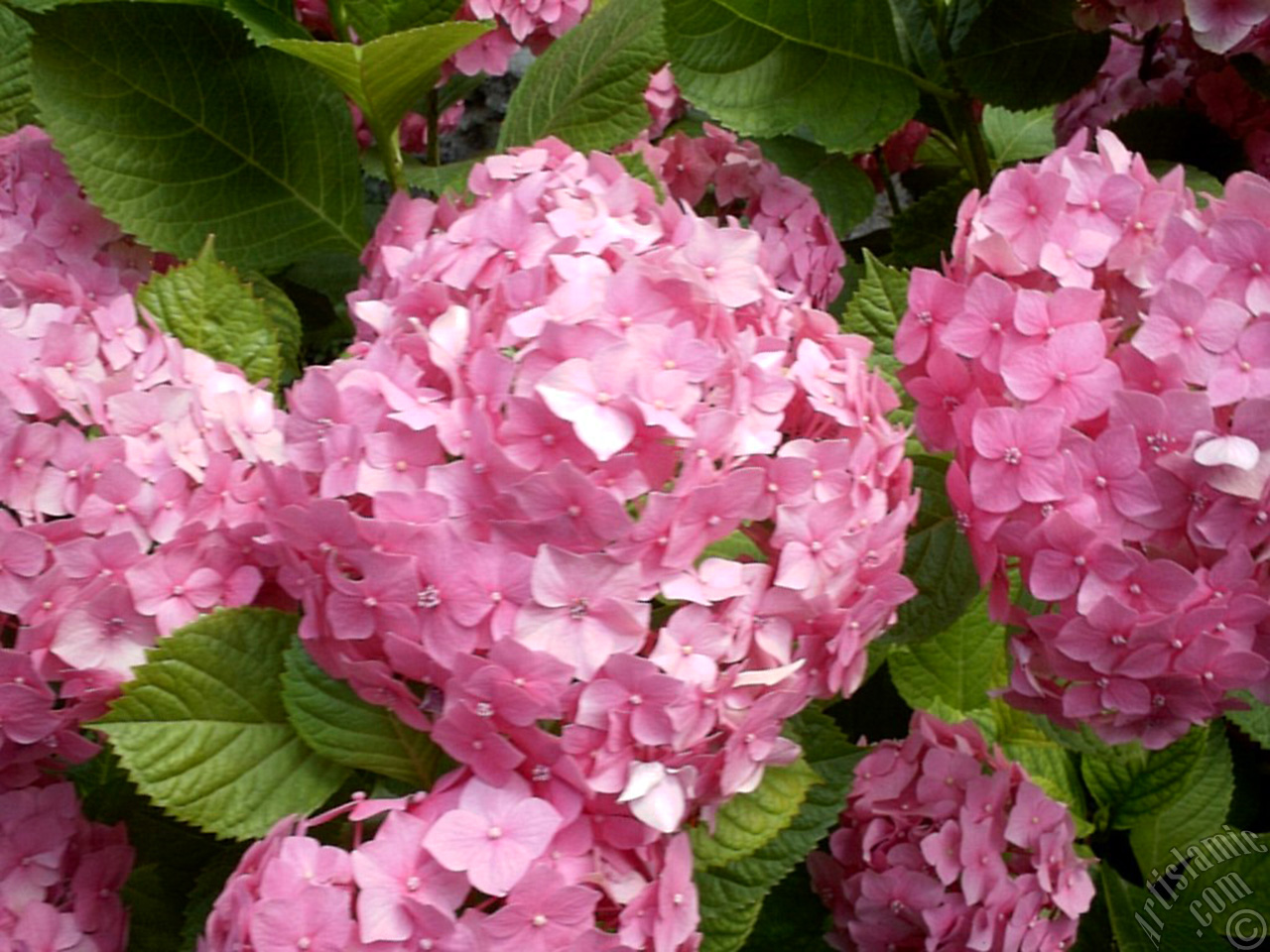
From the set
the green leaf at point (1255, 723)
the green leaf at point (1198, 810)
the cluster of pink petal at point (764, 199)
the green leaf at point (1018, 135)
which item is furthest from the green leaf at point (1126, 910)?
the green leaf at point (1018, 135)

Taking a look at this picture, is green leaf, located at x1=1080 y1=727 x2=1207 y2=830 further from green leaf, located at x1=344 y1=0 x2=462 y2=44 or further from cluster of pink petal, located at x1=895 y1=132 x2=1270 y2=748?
green leaf, located at x1=344 y1=0 x2=462 y2=44

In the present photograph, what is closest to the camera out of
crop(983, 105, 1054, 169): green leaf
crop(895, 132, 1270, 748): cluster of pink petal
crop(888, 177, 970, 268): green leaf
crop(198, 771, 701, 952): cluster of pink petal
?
crop(198, 771, 701, 952): cluster of pink petal

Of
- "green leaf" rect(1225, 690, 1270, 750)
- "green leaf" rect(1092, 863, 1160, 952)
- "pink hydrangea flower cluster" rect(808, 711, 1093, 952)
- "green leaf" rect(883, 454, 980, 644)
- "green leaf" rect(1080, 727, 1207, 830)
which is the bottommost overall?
"green leaf" rect(1092, 863, 1160, 952)

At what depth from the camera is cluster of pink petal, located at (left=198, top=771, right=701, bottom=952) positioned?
0.49 m

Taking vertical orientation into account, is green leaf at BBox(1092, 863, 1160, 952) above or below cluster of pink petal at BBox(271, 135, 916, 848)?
below

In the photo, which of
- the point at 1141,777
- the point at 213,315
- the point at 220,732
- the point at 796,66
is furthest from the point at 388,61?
the point at 1141,777

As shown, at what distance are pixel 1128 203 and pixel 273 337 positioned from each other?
1.53ft

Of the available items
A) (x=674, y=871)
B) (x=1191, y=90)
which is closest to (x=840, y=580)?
(x=674, y=871)

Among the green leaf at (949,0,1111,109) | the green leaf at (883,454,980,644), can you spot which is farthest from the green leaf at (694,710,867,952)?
the green leaf at (949,0,1111,109)

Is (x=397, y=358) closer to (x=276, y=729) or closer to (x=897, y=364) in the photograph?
(x=276, y=729)

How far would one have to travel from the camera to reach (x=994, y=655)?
0.93 m

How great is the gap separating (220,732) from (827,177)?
74 cm

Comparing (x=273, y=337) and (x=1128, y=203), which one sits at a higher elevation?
(x=1128, y=203)

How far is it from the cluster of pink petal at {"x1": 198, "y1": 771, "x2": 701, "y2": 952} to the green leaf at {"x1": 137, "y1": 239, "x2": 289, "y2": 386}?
34cm
